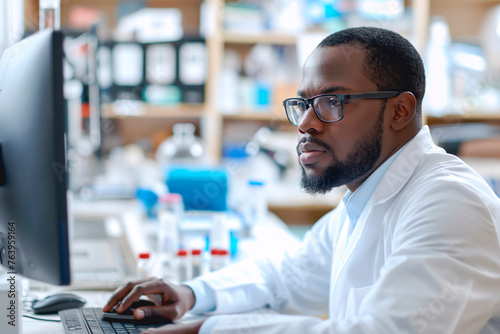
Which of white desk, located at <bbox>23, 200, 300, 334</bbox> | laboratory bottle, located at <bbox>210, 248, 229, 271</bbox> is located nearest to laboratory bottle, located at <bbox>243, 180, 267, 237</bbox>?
white desk, located at <bbox>23, 200, 300, 334</bbox>

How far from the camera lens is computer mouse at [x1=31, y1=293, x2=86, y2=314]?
3.26ft

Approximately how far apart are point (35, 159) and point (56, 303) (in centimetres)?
43

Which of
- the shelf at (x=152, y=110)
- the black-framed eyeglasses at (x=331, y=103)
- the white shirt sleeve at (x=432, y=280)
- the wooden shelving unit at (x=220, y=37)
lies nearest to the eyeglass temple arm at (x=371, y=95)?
the black-framed eyeglasses at (x=331, y=103)

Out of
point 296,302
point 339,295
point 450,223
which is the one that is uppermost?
point 450,223

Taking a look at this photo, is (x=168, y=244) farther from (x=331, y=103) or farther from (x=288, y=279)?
(x=331, y=103)

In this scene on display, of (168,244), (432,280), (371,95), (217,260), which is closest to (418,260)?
(432,280)

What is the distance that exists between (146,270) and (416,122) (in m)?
0.66

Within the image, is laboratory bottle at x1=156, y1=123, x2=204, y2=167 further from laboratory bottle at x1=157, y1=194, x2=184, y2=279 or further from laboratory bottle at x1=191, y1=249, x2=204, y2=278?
laboratory bottle at x1=191, y1=249, x2=204, y2=278

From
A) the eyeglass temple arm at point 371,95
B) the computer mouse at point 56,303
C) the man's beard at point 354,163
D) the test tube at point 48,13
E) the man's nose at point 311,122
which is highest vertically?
the test tube at point 48,13

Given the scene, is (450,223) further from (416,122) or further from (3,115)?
(3,115)

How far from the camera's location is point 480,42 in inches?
123

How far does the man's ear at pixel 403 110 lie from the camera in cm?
91

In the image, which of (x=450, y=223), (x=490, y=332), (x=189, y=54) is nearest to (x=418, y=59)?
(x=450, y=223)

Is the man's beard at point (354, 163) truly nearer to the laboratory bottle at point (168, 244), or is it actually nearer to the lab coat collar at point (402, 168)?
the lab coat collar at point (402, 168)
